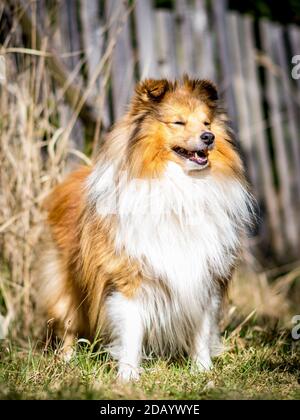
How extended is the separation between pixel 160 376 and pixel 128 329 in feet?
0.95

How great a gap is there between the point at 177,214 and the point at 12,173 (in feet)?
4.81

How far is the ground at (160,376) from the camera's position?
312cm

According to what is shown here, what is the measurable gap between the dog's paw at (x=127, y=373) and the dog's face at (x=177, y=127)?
1.01m

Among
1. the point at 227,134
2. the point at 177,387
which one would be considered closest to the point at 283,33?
the point at 227,134

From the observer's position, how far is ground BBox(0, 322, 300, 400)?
123 inches

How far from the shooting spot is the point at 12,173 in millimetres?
4609

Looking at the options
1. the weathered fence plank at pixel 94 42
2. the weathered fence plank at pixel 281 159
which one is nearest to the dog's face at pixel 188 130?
the weathered fence plank at pixel 94 42

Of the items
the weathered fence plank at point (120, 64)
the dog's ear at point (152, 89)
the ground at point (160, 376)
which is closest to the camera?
the ground at point (160, 376)

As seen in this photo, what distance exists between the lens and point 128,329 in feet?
11.8

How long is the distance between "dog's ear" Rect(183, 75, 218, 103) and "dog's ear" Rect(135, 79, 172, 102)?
0.13 metres

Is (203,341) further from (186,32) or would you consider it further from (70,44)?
(186,32)

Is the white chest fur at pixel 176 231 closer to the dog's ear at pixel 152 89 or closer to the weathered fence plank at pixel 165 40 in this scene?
the dog's ear at pixel 152 89

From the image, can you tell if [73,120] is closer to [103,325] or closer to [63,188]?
[63,188]

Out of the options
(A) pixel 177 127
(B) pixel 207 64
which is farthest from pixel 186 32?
(A) pixel 177 127
